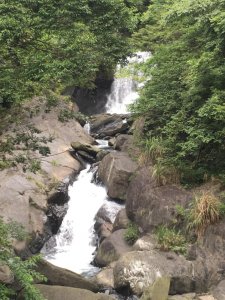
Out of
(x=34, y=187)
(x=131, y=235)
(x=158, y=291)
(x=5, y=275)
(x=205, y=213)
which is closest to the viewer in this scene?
(x=5, y=275)

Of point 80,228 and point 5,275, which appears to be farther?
point 80,228

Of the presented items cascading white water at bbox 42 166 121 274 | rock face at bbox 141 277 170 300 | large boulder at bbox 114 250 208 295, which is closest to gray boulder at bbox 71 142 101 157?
cascading white water at bbox 42 166 121 274

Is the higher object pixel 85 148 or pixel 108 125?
pixel 108 125

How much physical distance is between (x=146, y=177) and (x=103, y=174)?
307 cm

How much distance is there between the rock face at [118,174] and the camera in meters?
14.2

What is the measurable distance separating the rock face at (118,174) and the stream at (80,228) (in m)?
0.39

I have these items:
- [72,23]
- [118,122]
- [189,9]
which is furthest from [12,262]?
[118,122]

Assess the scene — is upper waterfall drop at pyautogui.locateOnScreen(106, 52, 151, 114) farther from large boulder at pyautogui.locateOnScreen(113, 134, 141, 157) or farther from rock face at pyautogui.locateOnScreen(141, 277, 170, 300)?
rock face at pyautogui.locateOnScreen(141, 277, 170, 300)

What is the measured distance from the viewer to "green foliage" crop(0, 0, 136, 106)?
8359 millimetres

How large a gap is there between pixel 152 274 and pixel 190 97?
17.2ft

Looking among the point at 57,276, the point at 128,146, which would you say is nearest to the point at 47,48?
the point at 57,276

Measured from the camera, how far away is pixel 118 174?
46.6 feet

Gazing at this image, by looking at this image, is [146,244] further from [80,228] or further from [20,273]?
[20,273]

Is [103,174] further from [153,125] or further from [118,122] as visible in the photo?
[118,122]
